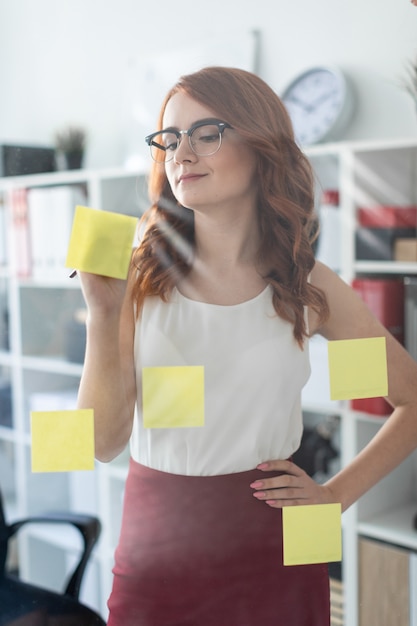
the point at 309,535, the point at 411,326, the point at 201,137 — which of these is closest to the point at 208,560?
the point at 309,535

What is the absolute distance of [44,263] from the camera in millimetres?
864

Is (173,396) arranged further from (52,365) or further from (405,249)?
(405,249)

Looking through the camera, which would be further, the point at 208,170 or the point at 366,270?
the point at 366,270

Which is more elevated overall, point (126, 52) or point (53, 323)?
point (126, 52)

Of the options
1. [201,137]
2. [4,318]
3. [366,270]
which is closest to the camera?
[201,137]

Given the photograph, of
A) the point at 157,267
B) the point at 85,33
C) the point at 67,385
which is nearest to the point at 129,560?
the point at 67,385

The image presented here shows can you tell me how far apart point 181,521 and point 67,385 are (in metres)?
0.20

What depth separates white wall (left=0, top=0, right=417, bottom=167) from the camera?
2.56 ft

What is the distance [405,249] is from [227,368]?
0.88ft

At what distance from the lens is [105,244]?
716 millimetres

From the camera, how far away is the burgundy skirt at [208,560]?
73cm

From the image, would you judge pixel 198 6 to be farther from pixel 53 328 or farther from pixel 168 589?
pixel 168 589

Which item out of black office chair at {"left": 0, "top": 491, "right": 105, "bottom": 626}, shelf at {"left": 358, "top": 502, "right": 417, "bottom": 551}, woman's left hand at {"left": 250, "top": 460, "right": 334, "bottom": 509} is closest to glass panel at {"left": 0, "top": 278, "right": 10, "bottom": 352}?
black office chair at {"left": 0, "top": 491, "right": 105, "bottom": 626}

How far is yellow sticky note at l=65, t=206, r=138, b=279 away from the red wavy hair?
0.02m
